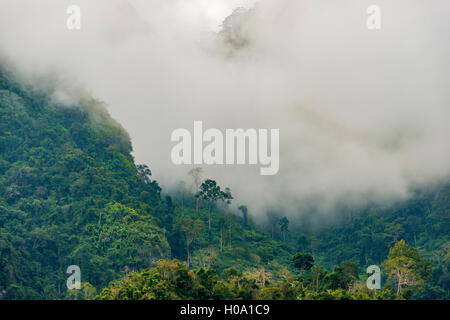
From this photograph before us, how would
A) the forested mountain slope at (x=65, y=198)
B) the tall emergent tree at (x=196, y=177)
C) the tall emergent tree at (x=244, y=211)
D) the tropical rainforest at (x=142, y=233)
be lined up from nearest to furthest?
the tropical rainforest at (x=142, y=233) < the forested mountain slope at (x=65, y=198) < the tall emergent tree at (x=196, y=177) < the tall emergent tree at (x=244, y=211)

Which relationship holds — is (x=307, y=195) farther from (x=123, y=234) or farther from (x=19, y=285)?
(x=19, y=285)

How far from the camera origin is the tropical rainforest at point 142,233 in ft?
176

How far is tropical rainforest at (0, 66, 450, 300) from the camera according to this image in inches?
2114

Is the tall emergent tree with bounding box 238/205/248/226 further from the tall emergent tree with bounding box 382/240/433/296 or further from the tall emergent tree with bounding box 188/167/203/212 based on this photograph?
the tall emergent tree with bounding box 382/240/433/296

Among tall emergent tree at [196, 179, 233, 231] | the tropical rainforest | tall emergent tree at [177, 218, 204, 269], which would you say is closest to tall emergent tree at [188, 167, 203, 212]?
the tropical rainforest

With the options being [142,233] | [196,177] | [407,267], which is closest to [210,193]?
[196,177]

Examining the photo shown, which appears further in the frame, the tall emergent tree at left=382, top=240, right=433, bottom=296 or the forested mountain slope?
the forested mountain slope

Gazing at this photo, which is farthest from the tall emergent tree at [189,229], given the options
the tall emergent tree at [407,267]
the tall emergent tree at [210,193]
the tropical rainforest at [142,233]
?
the tall emergent tree at [407,267]

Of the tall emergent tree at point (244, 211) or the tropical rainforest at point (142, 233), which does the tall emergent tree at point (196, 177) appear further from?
the tall emergent tree at point (244, 211)
